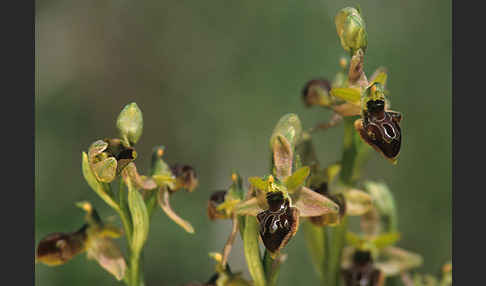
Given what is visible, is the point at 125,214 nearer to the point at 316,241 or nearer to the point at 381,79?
the point at 316,241

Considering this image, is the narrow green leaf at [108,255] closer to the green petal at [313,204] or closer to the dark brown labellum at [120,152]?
the dark brown labellum at [120,152]

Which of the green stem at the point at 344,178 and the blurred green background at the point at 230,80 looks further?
the blurred green background at the point at 230,80

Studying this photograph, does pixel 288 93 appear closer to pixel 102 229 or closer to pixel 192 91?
pixel 192 91

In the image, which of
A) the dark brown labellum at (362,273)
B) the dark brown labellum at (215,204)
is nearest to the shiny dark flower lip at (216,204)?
the dark brown labellum at (215,204)

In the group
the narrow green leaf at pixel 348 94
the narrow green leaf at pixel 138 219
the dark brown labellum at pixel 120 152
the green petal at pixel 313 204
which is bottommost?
the narrow green leaf at pixel 138 219

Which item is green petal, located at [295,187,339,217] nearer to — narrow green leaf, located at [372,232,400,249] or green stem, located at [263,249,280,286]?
green stem, located at [263,249,280,286]

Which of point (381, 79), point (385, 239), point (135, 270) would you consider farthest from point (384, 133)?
point (135, 270)

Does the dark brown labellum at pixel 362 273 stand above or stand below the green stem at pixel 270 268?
below
